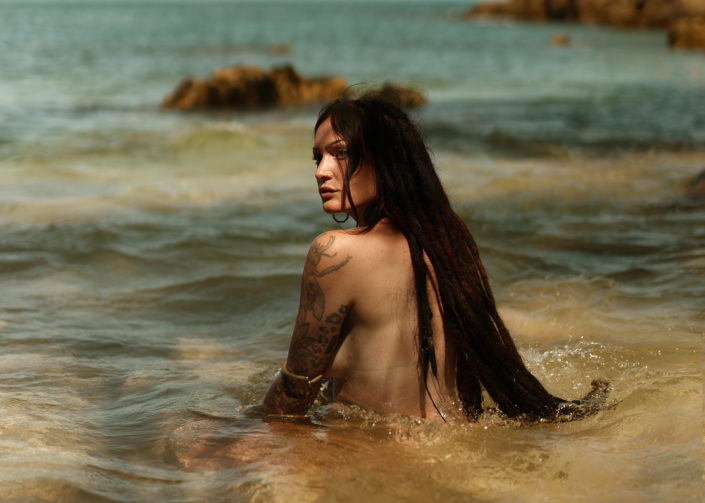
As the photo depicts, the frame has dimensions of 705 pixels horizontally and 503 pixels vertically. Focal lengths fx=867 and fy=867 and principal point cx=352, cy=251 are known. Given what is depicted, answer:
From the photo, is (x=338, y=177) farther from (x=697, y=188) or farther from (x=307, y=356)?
(x=697, y=188)

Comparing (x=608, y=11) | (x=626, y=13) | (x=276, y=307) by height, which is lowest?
(x=276, y=307)

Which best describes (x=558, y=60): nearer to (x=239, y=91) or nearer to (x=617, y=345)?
(x=239, y=91)

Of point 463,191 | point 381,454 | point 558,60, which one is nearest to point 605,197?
point 463,191

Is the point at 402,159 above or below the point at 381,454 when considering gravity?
above

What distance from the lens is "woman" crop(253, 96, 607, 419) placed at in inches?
119

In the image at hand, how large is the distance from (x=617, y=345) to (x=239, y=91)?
604 inches

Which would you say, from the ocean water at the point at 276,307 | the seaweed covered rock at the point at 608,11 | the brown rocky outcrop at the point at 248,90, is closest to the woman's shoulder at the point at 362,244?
the ocean water at the point at 276,307

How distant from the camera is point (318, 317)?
3.06 meters

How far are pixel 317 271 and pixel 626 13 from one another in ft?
193

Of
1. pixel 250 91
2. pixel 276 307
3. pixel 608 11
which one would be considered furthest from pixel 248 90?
pixel 608 11

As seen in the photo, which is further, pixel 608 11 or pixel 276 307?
pixel 608 11

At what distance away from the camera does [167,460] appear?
3287 mm

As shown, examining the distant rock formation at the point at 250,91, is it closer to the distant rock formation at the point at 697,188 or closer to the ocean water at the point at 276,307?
the ocean water at the point at 276,307

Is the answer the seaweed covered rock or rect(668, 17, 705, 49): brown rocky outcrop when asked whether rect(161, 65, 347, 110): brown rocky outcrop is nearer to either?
rect(668, 17, 705, 49): brown rocky outcrop
